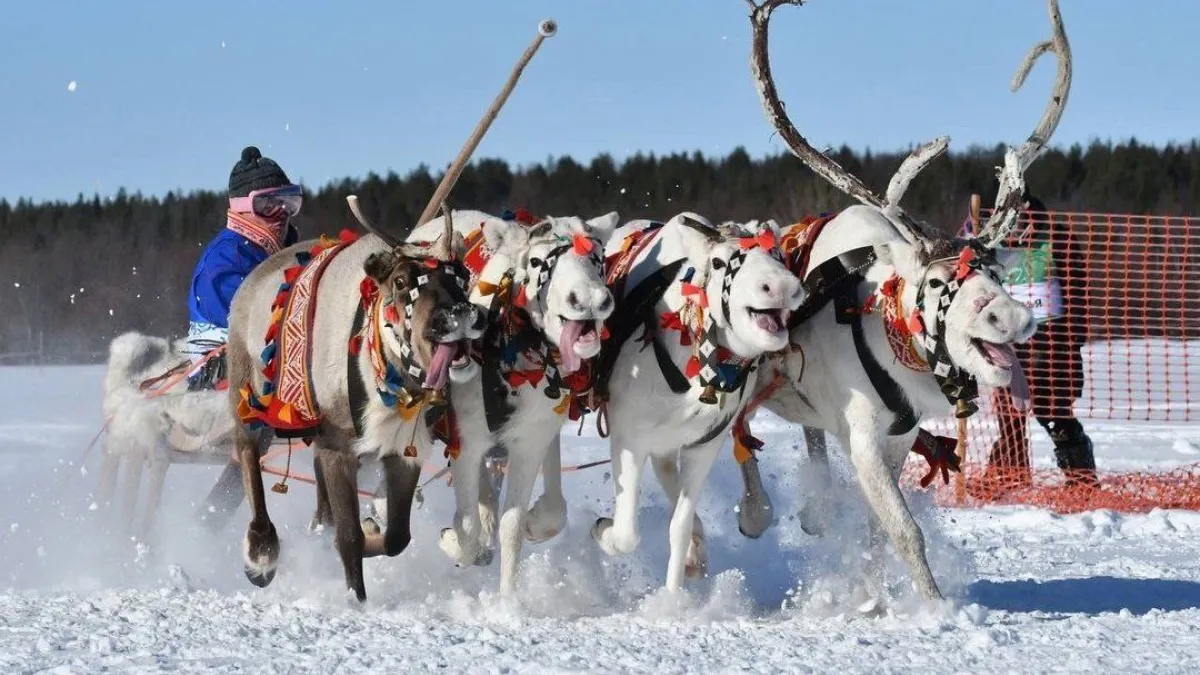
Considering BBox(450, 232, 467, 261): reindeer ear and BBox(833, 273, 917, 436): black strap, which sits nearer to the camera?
BBox(833, 273, 917, 436): black strap

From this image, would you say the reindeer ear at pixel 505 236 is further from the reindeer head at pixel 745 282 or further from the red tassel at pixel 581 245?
the reindeer head at pixel 745 282

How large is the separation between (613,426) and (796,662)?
1.63 metres

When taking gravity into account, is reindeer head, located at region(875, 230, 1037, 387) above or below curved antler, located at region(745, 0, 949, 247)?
below

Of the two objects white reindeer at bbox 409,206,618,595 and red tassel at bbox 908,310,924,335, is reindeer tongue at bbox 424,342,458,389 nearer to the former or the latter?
white reindeer at bbox 409,206,618,595

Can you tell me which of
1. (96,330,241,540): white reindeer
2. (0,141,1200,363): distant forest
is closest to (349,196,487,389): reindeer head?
(96,330,241,540): white reindeer

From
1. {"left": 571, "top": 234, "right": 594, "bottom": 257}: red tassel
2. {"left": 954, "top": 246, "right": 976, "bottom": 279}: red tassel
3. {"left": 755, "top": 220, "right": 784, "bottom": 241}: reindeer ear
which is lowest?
{"left": 954, "top": 246, "right": 976, "bottom": 279}: red tassel

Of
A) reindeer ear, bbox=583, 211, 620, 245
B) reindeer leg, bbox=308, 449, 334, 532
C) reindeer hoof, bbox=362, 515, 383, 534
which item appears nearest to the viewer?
reindeer ear, bbox=583, 211, 620, 245

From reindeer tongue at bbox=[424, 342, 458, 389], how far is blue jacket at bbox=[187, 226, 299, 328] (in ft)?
8.32

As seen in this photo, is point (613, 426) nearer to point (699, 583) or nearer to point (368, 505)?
point (699, 583)

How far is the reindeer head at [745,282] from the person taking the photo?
6.20 m

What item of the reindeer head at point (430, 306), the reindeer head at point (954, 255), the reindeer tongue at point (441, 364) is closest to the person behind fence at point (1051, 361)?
the reindeer head at point (954, 255)

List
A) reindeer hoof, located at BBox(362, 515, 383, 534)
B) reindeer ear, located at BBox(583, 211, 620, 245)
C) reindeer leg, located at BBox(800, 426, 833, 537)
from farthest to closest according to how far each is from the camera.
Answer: reindeer leg, located at BBox(800, 426, 833, 537) → reindeer hoof, located at BBox(362, 515, 383, 534) → reindeer ear, located at BBox(583, 211, 620, 245)

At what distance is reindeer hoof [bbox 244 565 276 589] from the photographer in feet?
23.7

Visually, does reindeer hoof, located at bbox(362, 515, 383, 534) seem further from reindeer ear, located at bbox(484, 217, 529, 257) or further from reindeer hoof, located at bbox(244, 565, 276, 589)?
reindeer ear, located at bbox(484, 217, 529, 257)
